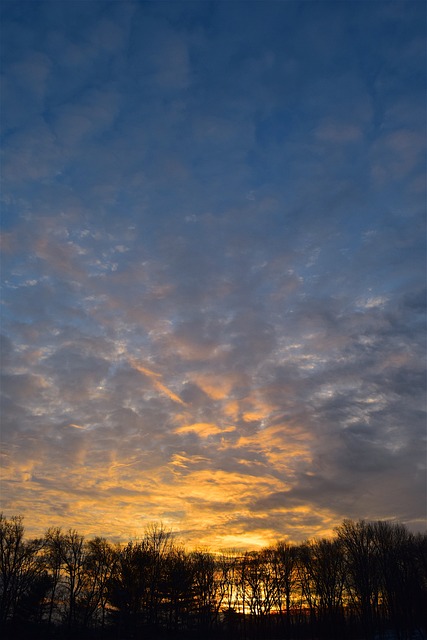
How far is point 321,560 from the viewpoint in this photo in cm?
10431

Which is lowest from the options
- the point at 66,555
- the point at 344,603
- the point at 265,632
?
the point at 265,632

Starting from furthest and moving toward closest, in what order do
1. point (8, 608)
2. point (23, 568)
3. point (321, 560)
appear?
point (321, 560), point (23, 568), point (8, 608)

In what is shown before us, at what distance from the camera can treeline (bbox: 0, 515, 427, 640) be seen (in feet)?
289

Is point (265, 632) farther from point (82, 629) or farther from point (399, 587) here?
point (82, 629)

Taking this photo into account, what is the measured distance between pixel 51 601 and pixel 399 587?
70.0 meters

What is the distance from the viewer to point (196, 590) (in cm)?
10606

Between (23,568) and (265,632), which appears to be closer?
(23,568)

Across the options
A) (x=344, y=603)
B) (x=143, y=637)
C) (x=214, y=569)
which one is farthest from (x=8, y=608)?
(x=344, y=603)

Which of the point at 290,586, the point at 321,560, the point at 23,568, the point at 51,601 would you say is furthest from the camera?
the point at 290,586

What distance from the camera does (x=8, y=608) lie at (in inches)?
3162

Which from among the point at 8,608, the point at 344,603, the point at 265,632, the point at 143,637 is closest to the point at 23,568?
the point at 8,608

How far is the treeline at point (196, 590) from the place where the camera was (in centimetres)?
8819

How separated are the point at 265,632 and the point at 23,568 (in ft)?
197

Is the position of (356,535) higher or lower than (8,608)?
higher
